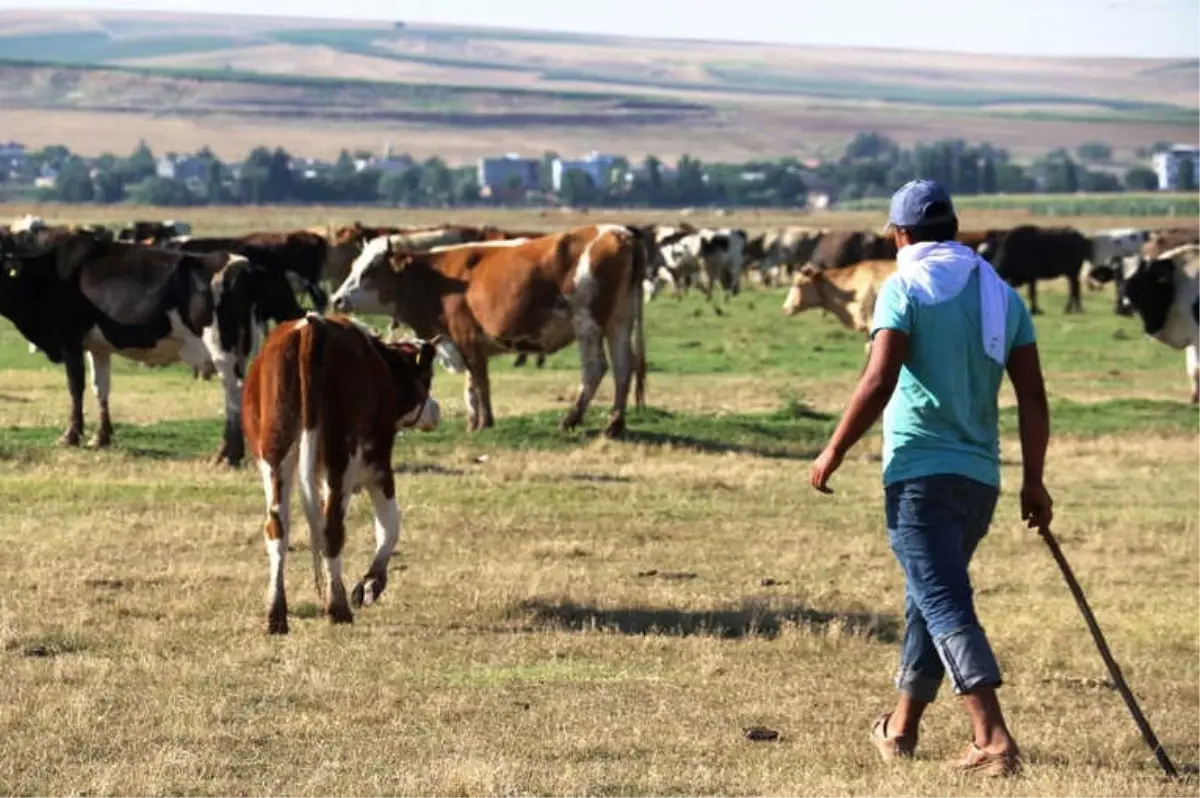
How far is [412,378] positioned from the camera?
44.1 feet

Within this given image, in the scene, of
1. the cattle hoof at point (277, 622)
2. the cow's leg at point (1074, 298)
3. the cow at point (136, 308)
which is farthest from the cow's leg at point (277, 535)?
the cow's leg at point (1074, 298)

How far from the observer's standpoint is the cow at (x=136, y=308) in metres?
19.8

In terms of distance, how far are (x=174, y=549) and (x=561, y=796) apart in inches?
285

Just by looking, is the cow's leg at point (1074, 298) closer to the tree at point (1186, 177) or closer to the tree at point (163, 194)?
the tree at point (163, 194)

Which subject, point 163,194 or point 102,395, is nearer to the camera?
point 102,395

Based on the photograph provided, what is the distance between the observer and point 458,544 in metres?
15.4

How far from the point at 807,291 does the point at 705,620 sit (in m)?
22.1

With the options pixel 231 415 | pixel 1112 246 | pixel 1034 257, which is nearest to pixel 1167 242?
pixel 1034 257

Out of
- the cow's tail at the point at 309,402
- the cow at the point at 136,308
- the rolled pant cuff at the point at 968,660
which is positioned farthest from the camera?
the cow at the point at 136,308

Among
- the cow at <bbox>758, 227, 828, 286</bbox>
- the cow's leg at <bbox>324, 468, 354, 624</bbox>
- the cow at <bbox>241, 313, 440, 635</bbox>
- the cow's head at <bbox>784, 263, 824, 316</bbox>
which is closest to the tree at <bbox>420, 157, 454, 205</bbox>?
the cow at <bbox>758, 227, 828, 286</bbox>

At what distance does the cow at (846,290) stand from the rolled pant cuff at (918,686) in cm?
2382

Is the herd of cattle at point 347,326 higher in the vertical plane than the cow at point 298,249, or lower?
higher

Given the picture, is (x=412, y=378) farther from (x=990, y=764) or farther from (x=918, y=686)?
(x=990, y=764)

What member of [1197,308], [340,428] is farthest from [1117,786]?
[1197,308]
